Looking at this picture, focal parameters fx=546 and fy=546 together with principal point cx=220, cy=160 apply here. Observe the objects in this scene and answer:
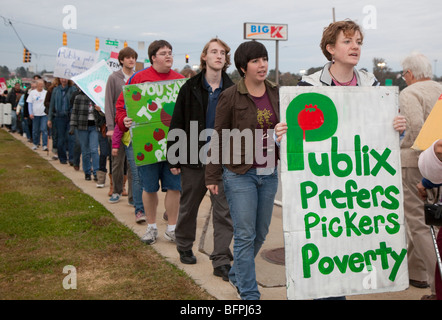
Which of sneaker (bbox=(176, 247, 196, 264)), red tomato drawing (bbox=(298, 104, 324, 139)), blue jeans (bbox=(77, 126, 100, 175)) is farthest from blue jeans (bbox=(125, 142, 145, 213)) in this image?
red tomato drawing (bbox=(298, 104, 324, 139))

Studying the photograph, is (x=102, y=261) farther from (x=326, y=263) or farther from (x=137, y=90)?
(x=326, y=263)

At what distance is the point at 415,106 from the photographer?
15.1 feet

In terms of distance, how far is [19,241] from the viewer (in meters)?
6.06

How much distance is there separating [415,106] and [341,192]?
4.85 ft

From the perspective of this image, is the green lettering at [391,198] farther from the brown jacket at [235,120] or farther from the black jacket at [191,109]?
the black jacket at [191,109]

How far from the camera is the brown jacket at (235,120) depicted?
13.6 feet

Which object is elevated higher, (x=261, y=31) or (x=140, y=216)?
(x=261, y=31)

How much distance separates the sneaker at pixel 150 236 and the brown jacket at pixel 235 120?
1979 millimetres

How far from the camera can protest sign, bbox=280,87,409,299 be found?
352 cm

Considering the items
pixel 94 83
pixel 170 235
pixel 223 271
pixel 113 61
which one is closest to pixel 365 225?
pixel 223 271

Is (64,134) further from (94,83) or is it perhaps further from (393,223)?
(393,223)

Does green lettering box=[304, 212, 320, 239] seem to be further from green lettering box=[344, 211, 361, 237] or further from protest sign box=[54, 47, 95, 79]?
protest sign box=[54, 47, 95, 79]
